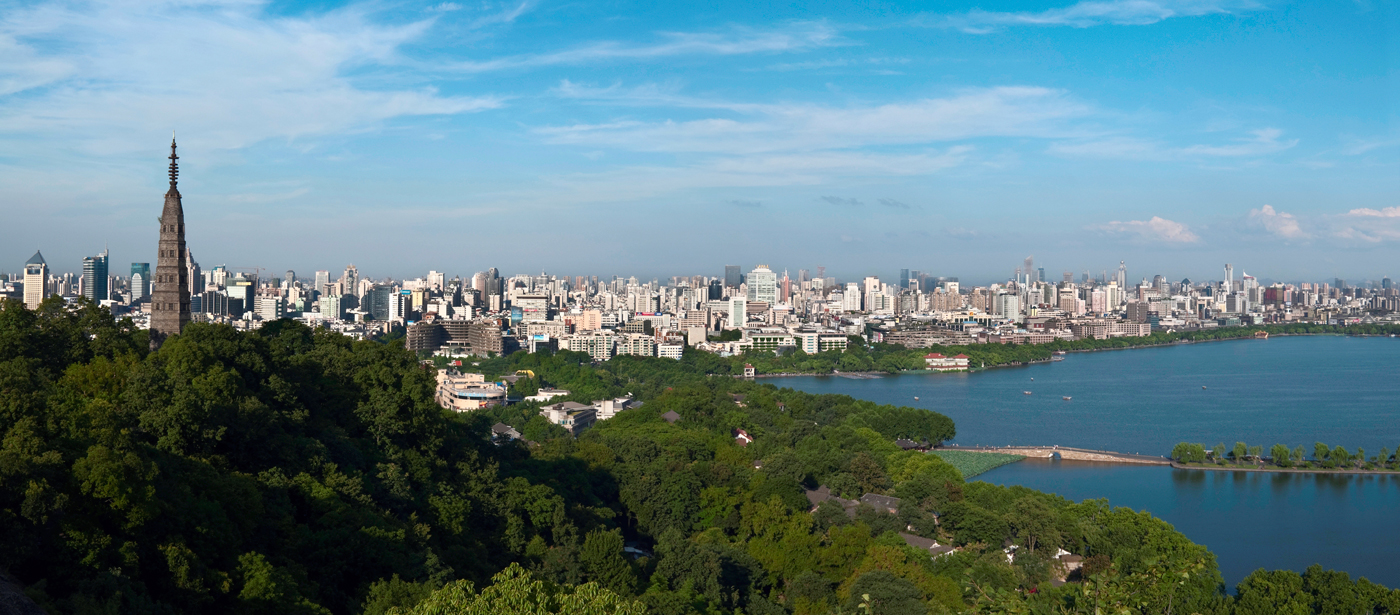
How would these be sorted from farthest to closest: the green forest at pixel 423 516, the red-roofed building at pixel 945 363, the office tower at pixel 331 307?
the office tower at pixel 331 307 < the red-roofed building at pixel 945 363 < the green forest at pixel 423 516

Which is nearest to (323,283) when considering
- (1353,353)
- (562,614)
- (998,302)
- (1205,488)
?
(998,302)

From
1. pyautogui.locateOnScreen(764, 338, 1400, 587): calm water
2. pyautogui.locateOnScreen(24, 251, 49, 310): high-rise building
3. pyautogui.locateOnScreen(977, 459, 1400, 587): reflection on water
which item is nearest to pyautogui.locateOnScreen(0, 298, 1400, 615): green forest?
pyautogui.locateOnScreen(977, 459, 1400, 587): reflection on water

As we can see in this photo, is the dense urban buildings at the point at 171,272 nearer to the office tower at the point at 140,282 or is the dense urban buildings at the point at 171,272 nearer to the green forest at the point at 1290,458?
the green forest at the point at 1290,458

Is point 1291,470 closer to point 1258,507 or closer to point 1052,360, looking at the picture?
point 1258,507

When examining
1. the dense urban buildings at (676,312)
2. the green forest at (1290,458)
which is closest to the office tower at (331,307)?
the dense urban buildings at (676,312)

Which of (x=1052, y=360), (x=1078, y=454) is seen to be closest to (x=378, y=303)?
(x=1052, y=360)

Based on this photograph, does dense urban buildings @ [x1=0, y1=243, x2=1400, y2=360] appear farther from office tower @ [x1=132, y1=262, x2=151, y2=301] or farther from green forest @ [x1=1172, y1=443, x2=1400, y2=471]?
green forest @ [x1=1172, y1=443, x2=1400, y2=471]
